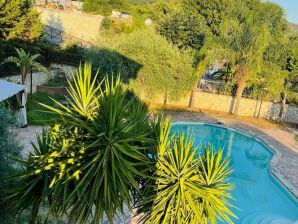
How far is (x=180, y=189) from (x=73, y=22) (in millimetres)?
35557

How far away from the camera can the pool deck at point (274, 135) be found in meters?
15.4

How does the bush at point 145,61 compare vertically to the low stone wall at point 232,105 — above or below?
above

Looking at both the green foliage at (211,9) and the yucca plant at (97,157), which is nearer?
the yucca plant at (97,157)

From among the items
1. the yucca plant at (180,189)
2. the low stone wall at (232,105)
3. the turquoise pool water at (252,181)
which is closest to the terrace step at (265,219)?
the turquoise pool water at (252,181)

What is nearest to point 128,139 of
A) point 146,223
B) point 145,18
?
point 146,223

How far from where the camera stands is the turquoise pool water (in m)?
12.9

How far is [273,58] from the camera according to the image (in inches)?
960

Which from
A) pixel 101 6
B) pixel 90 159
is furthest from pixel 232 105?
pixel 101 6

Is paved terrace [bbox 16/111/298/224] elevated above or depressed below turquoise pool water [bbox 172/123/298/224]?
above

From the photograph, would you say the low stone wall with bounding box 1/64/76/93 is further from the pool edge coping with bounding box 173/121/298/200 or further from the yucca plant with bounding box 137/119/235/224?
the yucca plant with bounding box 137/119/235/224

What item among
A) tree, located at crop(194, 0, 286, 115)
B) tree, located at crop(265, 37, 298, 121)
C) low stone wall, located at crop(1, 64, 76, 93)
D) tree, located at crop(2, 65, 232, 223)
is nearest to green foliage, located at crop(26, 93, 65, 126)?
low stone wall, located at crop(1, 64, 76, 93)

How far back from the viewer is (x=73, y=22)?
126 ft

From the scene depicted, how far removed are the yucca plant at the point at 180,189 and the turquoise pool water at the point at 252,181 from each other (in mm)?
3666

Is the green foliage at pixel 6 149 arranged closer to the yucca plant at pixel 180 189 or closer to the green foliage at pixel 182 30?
the yucca plant at pixel 180 189
